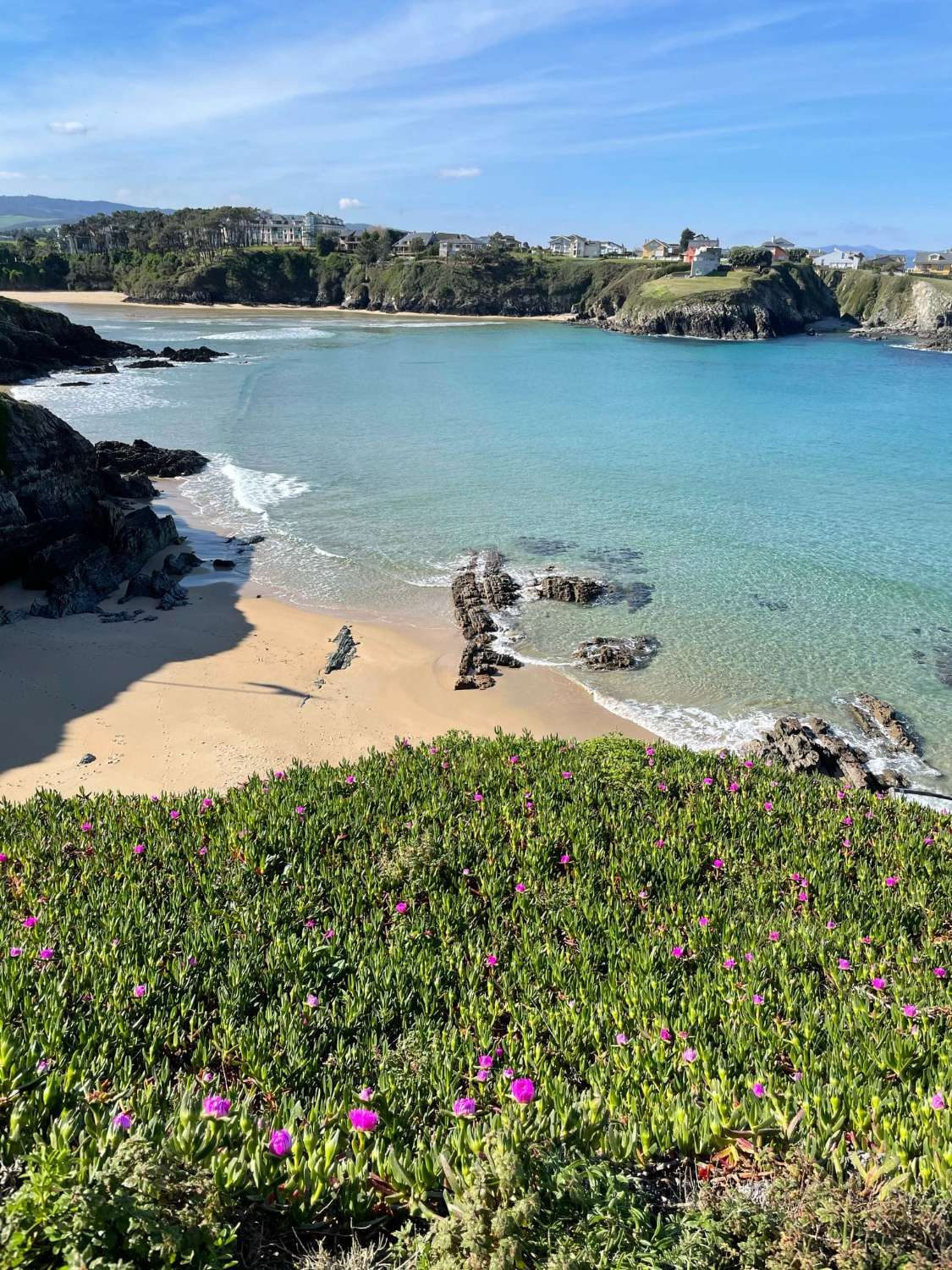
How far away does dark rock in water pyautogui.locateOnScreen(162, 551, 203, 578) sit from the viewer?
24.4 m

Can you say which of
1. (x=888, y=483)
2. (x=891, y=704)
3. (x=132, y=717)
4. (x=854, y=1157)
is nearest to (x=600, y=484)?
(x=888, y=483)

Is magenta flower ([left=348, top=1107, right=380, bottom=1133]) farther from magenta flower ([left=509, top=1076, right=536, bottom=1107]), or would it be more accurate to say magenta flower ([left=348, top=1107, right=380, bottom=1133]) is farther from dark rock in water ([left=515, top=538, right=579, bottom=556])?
dark rock in water ([left=515, top=538, right=579, bottom=556])

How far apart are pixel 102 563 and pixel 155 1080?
842 inches

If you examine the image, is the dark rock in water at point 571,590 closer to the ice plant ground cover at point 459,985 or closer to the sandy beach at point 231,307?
the ice plant ground cover at point 459,985

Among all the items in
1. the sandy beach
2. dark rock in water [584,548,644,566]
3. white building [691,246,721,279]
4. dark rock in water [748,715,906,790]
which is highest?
white building [691,246,721,279]

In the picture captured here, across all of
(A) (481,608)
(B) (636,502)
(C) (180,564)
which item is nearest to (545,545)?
(A) (481,608)

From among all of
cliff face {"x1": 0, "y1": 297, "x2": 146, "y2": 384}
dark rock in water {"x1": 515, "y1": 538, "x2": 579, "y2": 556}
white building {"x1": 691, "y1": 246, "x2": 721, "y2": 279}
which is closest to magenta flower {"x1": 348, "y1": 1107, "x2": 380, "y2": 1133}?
dark rock in water {"x1": 515, "y1": 538, "x2": 579, "y2": 556}

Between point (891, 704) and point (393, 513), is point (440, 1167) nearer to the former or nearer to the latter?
point (891, 704)

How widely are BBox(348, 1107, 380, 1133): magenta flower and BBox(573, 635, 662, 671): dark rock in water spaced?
1464 cm

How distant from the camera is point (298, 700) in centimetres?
1691

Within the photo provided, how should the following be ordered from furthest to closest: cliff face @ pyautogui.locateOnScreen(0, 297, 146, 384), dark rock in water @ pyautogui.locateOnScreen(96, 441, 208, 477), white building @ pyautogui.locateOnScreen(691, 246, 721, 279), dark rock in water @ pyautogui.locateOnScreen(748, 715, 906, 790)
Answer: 1. white building @ pyautogui.locateOnScreen(691, 246, 721, 279)
2. cliff face @ pyautogui.locateOnScreen(0, 297, 146, 384)
3. dark rock in water @ pyautogui.locateOnScreen(96, 441, 208, 477)
4. dark rock in water @ pyautogui.locateOnScreen(748, 715, 906, 790)

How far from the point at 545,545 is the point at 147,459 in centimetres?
1995

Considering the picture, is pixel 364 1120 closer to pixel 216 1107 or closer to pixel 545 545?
pixel 216 1107

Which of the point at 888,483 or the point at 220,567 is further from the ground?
the point at 888,483
